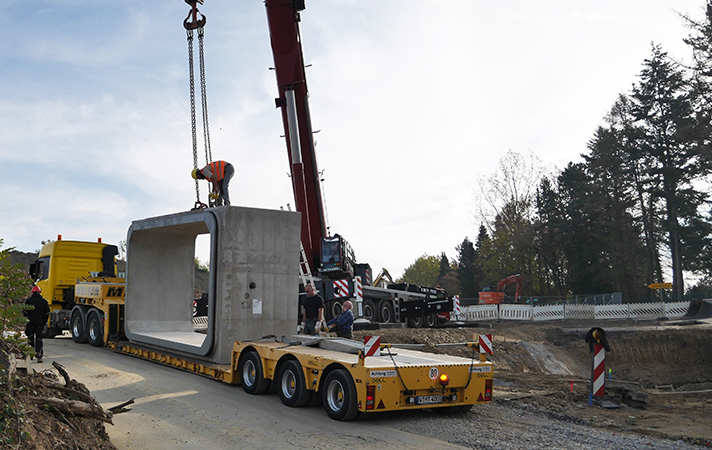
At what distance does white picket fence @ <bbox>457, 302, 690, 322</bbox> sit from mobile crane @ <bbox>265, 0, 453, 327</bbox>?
14.9 metres

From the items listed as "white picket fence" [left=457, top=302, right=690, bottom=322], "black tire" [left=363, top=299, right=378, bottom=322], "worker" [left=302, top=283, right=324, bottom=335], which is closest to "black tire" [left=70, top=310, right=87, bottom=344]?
"worker" [left=302, top=283, right=324, bottom=335]

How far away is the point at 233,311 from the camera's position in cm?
1137

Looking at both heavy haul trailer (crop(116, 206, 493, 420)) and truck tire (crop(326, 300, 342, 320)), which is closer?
heavy haul trailer (crop(116, 206, 493, 420))

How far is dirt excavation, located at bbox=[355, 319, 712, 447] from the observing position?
909cm

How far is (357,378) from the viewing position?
303 inches

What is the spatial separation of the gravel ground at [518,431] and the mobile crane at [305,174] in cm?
1245

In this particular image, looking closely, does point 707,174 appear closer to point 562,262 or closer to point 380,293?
point 562,262

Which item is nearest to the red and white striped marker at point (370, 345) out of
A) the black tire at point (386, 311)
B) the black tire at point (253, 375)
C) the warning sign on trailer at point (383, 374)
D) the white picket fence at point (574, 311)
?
the warning sign on trailer at point (383, 374)

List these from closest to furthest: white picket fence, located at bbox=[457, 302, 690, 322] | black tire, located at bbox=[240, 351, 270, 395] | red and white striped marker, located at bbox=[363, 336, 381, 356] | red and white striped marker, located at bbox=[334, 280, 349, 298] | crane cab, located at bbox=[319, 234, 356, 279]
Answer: red and white striped marker, located at bbox=[363, 336, 381, 356]
black tire, located at bbox=[240, 351, 270, 395]
red and white striped marker, located at bbox=[334, 280, 349, 298]
crane cab, located at bbox=[319, 234, 356, 279]
white picket fence, located at bbox=[457, 302, 690, 322]

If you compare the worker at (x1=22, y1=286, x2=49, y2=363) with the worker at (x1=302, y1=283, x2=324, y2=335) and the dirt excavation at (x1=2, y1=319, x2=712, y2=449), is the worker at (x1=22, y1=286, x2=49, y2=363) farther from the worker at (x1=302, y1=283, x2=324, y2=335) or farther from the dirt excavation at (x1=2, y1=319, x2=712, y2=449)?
the worker at (x1=302, y1=283, x2=324, y2=335)

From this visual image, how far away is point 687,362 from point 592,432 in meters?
18.9

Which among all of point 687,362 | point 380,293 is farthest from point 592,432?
point 687,362

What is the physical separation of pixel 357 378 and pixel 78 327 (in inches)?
456

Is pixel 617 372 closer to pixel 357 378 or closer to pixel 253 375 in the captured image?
pixel 253 375
